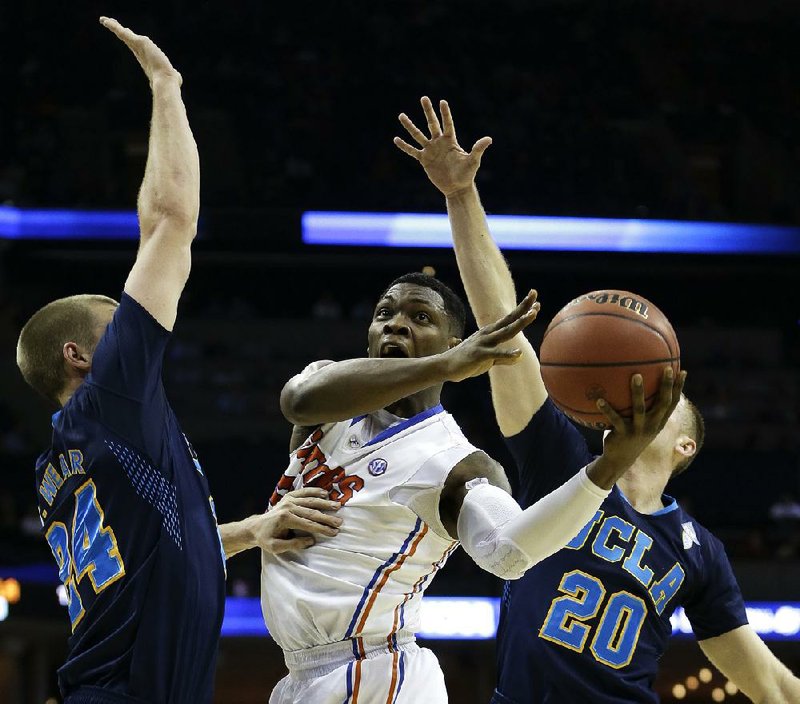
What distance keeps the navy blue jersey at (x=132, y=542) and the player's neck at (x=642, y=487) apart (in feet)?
5.34

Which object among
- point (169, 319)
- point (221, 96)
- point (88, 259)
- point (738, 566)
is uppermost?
point (221, 96)

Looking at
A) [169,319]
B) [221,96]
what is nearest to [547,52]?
[221,96]

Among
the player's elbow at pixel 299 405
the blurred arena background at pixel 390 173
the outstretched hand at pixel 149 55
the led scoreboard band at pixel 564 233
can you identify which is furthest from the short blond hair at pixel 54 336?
the led scoreboard band at pixel 564 233

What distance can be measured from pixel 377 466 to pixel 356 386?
17.2 inches

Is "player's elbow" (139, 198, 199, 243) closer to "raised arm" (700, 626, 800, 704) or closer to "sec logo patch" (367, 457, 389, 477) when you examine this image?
"sec logo patch" (367, 457, 389, 477)

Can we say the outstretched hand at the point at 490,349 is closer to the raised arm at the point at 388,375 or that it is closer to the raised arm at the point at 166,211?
the raised arm at the point at 388,375

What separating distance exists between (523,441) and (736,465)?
34.5 feet

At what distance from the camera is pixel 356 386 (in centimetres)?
283

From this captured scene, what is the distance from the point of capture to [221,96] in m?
13.9

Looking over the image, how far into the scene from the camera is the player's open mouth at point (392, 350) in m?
3.25

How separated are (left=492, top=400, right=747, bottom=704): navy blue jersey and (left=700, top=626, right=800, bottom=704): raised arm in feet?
1.07

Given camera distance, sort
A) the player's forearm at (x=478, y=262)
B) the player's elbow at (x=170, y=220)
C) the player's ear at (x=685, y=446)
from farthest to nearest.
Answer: the player's ear at (x=685, y=446) → the player's forearm at (x=478, y=262) → the player's elbow at (x=170, y=220)

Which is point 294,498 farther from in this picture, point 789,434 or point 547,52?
point 547,52

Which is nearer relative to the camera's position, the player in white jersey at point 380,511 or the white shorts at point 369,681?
the player in white jersey at point 380,511
